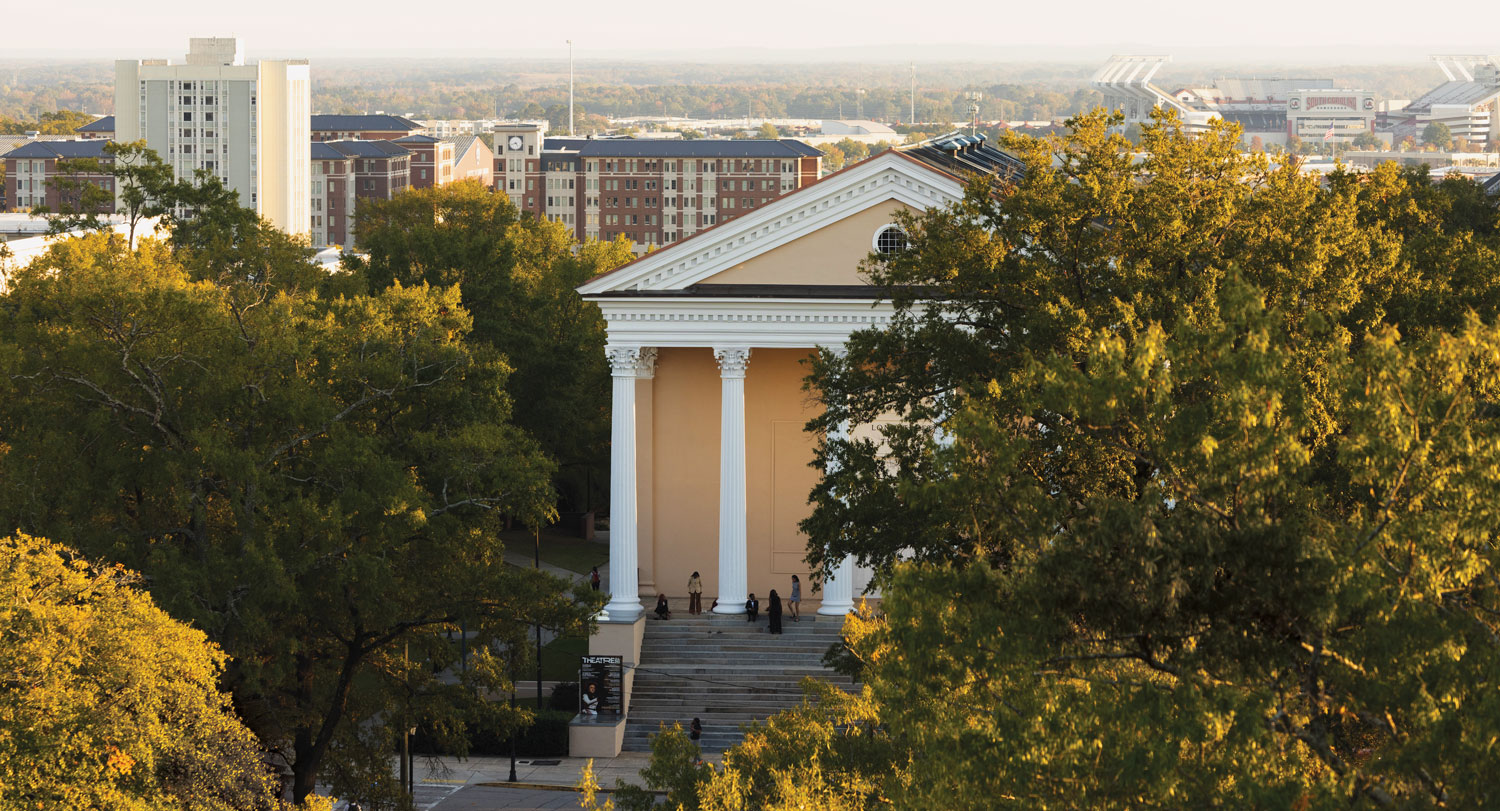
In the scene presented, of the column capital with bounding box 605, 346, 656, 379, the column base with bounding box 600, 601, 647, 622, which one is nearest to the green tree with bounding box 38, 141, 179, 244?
the column capital with bounding box 605, 346, 656, 379

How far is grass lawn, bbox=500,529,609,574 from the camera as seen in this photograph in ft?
260

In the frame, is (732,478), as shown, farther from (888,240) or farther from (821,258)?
(888,240)

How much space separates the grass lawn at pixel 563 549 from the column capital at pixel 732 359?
23688 millimetres

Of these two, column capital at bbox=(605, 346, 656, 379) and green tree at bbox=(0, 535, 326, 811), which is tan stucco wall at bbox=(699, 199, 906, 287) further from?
green tree at bbox=(0, 535, 326, 811)

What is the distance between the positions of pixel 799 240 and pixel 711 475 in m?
9.03

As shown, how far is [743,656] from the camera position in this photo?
180 ft

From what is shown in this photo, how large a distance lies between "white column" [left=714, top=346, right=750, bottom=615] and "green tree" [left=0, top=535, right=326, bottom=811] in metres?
26.1

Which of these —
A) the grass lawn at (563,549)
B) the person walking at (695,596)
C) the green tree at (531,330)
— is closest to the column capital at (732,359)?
the person walking at (695,596)

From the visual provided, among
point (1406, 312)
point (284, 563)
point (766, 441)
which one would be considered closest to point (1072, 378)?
point (1406, 312)

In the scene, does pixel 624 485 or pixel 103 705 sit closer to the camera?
pixel 103 705

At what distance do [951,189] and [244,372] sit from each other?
22114 mm

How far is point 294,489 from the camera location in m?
40.6

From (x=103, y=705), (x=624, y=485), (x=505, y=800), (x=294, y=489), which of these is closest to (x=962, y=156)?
(x=624, y=485)

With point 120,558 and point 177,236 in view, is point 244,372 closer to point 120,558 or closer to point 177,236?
point 120,558
